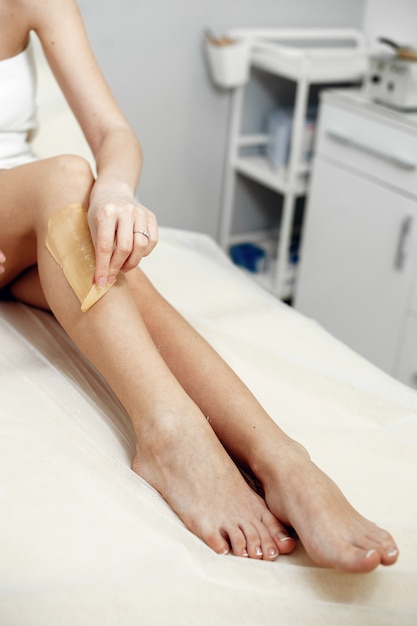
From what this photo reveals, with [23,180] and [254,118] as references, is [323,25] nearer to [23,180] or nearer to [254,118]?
[254,118]

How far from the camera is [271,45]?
92.1 inches

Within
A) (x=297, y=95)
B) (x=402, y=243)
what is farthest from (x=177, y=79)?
(x=402, y=243)

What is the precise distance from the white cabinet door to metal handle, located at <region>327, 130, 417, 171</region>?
77mm

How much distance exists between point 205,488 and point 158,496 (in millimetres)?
70

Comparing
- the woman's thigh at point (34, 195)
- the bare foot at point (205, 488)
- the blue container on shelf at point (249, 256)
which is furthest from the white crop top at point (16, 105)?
the blue container on shelf at point (249, 256)

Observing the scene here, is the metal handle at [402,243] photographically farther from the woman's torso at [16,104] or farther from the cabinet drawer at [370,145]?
the woman's torso at [16,104]

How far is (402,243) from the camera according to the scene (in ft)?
6.79

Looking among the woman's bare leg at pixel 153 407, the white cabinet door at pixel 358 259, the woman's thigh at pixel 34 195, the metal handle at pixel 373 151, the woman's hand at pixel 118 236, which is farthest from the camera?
the white cabinet door at pixel 358 259

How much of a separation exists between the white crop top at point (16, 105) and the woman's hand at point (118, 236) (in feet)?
1.48

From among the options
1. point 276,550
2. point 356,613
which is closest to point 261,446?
point 276,550

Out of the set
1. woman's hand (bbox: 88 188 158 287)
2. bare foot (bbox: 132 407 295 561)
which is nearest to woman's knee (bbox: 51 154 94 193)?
woman's hand (bbox: 88 188 158 287)

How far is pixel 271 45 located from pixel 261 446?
162 cm

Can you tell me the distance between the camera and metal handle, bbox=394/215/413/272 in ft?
6.69

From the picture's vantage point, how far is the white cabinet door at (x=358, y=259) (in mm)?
2090
